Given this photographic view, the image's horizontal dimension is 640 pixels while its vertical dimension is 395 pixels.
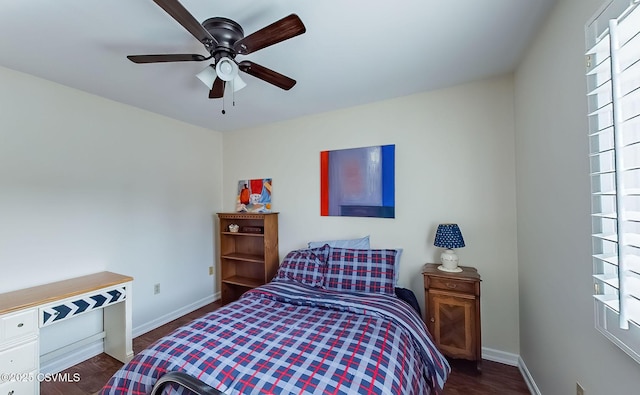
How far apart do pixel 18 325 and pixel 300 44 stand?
264cm

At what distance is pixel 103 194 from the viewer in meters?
2.51

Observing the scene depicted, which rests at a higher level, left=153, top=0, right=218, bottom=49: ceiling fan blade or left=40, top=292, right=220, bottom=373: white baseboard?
left=153, top=0, right=218, bottom=49: ceiling fan blade

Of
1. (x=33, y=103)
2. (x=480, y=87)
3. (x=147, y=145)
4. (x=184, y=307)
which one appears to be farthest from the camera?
(x=184, y=307)

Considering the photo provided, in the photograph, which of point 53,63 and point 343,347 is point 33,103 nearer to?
point 53,63

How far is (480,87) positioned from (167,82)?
2757 millimetres

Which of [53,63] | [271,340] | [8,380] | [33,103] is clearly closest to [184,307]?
[8,380]

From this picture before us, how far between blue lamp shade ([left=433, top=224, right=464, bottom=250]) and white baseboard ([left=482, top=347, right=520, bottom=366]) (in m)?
1.00

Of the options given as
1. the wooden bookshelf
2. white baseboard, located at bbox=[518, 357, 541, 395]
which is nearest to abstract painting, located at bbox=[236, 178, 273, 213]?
the wooden bookshelf

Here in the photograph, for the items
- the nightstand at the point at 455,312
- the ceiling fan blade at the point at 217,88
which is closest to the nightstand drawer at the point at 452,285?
the nightstand at the point at 455,312

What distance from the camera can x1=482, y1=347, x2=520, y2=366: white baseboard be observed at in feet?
6.99

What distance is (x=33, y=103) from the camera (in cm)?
208

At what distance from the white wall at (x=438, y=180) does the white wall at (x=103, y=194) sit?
4.54ft

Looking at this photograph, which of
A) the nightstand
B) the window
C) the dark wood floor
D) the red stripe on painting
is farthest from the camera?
the red stripe on painting

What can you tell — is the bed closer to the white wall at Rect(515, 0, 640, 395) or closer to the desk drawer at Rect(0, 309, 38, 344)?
the white wall at Rect(515, 0, 640, 395)
